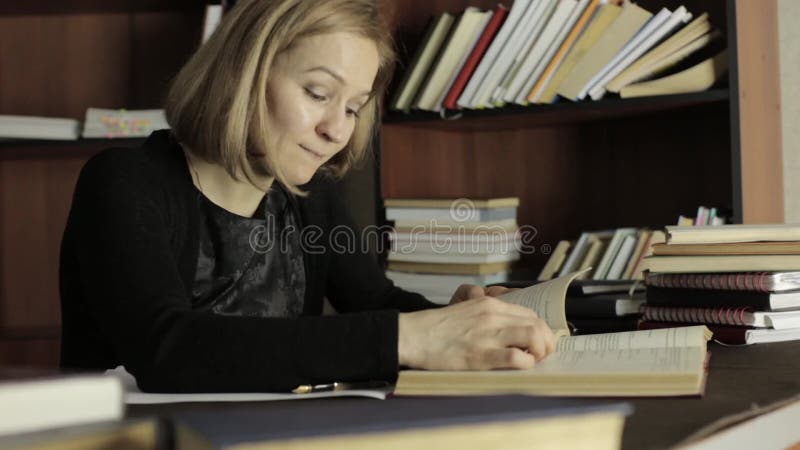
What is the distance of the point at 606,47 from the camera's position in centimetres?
210

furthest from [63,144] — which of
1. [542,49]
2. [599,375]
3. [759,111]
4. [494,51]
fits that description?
[599,375]

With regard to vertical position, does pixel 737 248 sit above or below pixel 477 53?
below

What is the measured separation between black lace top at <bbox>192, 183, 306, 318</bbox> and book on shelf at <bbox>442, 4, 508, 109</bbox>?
0.78 metres

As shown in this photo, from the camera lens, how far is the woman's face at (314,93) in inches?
53.4

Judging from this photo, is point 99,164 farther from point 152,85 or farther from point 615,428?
point 152,85

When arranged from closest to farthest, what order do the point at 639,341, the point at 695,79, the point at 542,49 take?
the point at 639,341
the point at 695,79
the point at 542,49

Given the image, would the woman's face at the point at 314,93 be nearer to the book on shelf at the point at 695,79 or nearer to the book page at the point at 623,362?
the book page at the point at 623,362

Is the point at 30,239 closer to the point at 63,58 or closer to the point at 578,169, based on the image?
the point at 63,58

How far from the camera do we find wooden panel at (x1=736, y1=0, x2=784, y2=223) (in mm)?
2029

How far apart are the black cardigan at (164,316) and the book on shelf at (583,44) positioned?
2.56 feet

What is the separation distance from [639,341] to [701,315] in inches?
11.1

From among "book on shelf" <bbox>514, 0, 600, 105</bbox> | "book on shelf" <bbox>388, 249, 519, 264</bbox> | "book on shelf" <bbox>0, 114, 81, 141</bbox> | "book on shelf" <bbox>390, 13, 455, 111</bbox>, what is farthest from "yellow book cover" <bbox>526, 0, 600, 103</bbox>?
"book on shelf" <bbox>0, 114, 81, 141</bbox>

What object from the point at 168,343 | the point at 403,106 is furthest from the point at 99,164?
the point at 403,106

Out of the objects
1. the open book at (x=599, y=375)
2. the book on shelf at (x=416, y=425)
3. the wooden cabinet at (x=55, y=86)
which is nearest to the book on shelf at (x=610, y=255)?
the open book at (x=599, y=375)
